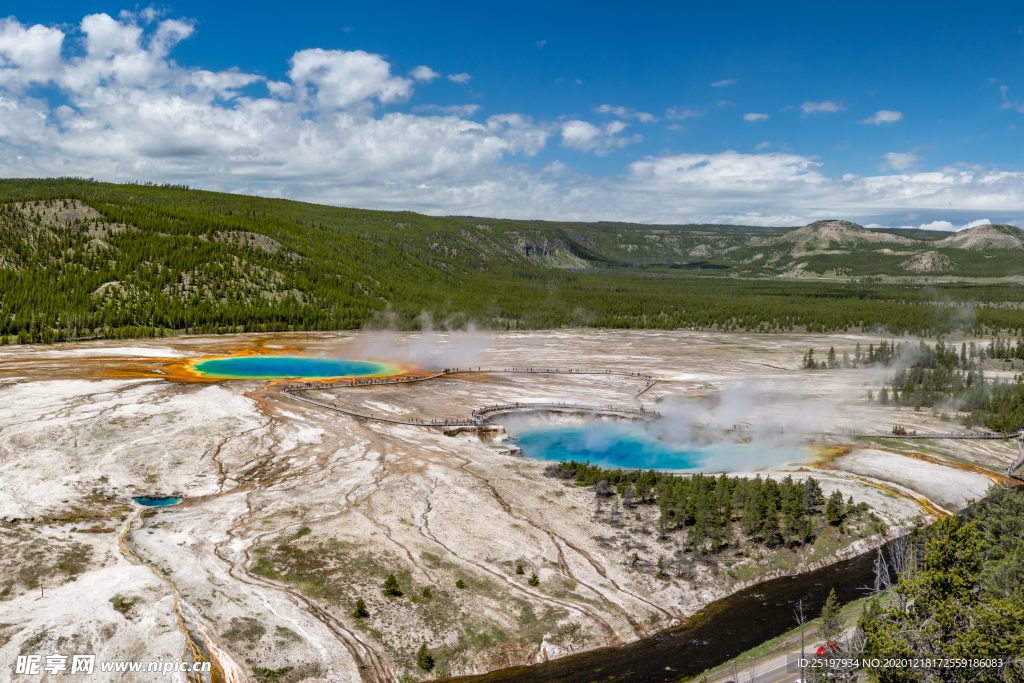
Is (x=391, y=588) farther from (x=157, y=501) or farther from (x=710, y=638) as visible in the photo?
(x=157, y=501)

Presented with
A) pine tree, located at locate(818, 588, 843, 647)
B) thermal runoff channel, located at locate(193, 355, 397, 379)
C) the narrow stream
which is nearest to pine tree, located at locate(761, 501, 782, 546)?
the narrow stream

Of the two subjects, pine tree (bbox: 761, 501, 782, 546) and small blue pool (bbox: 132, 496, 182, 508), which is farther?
pine tree (bbox: 761, 501, 782, 546)

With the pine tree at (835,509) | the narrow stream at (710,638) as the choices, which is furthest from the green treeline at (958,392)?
the narrow stream at (710,638)

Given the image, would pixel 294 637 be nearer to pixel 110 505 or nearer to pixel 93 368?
pixel 110 505

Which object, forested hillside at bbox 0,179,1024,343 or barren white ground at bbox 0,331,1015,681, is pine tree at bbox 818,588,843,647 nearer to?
barren white ground at bbox 0,331,1015,681

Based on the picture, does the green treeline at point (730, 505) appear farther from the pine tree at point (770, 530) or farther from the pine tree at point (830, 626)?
the pine tree at point (830, 626)

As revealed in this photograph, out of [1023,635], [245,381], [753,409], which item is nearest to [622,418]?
[753,409]

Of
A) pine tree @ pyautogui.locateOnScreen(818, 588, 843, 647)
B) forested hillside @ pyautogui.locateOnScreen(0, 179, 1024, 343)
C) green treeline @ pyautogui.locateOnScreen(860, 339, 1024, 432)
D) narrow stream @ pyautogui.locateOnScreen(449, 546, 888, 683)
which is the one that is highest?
forested hillside @ pyautogui.locateOnScreen(0, 179, 1024, 343)

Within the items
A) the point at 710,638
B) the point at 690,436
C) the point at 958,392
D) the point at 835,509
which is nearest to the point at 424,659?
the point at 710,638
